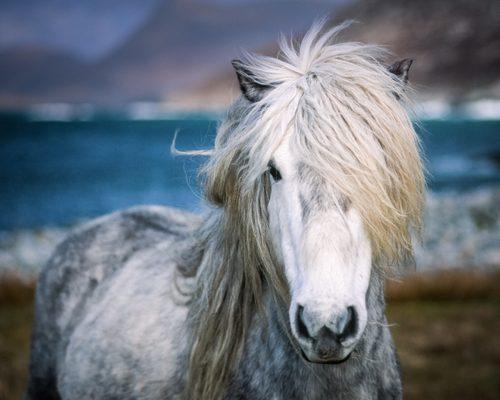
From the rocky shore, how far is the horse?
24.0ft

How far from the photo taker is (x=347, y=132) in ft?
6.42

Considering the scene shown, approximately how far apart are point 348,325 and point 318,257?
0.21 m

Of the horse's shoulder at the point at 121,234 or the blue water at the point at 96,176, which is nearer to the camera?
the horse's shoulder at the point at 121,234

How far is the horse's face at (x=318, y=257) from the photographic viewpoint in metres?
1.64

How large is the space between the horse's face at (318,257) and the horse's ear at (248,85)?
314mm

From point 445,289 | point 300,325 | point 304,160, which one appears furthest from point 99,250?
point 445,289

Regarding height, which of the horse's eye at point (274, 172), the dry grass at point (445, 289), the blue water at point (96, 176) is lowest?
the horse's eye at point (274, 172)

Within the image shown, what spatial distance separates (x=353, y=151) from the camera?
1.93 m

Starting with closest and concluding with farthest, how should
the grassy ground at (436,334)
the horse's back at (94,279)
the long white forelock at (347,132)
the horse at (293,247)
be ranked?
the horse at (293,247) < the long white forelock at (347,132) < the horse's back at (94,279) < the grassy ground at (436,334)

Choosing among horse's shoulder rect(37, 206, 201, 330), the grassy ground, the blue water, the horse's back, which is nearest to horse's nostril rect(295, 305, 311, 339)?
the horse's back

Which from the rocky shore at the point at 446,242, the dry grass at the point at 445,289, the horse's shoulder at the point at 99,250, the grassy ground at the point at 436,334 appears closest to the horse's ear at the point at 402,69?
the horse's shoulder at the point at 99,250

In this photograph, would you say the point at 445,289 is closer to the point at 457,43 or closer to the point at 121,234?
the point at 121,234

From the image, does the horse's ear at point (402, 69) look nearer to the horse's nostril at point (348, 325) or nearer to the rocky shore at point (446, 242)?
the horse's nostril at point (348, 325)

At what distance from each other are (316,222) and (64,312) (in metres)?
2.18
